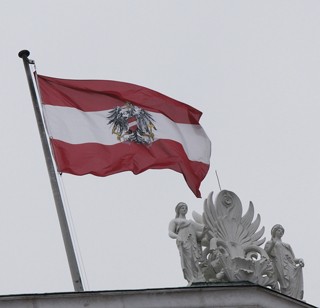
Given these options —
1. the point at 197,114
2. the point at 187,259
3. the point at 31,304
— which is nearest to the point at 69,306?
the point at 31,304

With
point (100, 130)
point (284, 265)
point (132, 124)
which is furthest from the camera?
point (132, 124)

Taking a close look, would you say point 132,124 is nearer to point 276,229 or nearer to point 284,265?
point 276,229

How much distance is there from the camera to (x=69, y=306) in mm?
35438

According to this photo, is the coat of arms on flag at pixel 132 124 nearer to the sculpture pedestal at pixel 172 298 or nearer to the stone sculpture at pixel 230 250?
the stone sculpture at pixel 230 250

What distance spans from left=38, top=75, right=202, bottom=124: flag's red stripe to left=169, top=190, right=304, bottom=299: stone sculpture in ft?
7.73

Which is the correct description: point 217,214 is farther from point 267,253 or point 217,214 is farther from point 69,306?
point 69,306

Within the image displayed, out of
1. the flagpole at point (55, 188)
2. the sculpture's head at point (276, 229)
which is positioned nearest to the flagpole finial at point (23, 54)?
the flagpole at point (55, 188)

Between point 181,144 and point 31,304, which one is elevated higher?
point 181,144

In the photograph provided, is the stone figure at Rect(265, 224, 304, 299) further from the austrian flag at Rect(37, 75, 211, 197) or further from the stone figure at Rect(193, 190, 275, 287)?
the austrian flag at Rect(37, 75, 211, 197)

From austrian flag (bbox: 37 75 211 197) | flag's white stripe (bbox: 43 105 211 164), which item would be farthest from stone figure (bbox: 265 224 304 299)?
flag's white stripe (bbox: 43 105 211 164)

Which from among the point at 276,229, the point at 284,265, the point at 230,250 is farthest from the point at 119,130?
the point at 284,265

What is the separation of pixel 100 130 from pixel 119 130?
1.34 feet

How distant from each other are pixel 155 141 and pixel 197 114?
1.86 metres

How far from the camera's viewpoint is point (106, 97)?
39.9m
